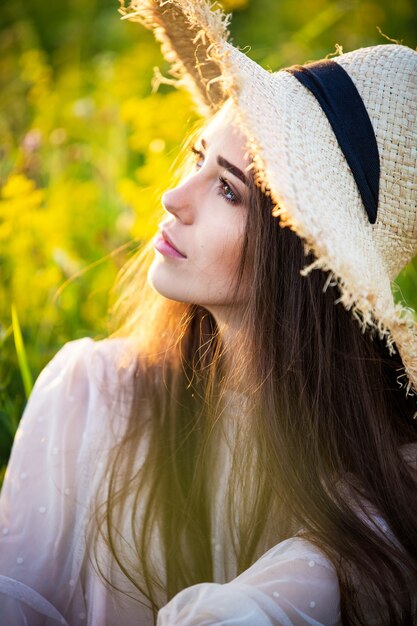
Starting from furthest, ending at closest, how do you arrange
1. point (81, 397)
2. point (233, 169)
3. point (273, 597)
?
point (81, 397) → point (233, 169) → point (273, 597)

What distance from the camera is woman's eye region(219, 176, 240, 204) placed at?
1.26 metres

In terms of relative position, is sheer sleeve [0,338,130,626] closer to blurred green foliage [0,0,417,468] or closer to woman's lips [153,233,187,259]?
blurred green foliage [0,0,417,468]

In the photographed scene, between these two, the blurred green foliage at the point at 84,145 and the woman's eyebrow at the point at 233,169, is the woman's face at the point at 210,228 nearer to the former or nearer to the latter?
the woman's eyebrow at the point at 233,169

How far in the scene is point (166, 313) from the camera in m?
1.60

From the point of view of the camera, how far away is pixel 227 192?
1271 mm

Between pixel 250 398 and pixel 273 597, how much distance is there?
41 cm

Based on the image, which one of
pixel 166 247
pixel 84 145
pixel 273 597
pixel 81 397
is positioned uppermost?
pixel 84 145

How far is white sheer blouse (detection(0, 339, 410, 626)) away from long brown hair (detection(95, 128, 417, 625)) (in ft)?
0.14

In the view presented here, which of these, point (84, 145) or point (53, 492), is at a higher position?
point (84, 145)

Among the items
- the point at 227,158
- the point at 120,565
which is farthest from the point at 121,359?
the point at 227,158

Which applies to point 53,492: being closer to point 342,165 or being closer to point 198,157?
point 198,157

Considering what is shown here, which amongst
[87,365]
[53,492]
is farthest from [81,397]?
[53,492]

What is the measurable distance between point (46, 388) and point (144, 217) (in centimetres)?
67

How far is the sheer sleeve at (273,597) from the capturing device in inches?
42.9
